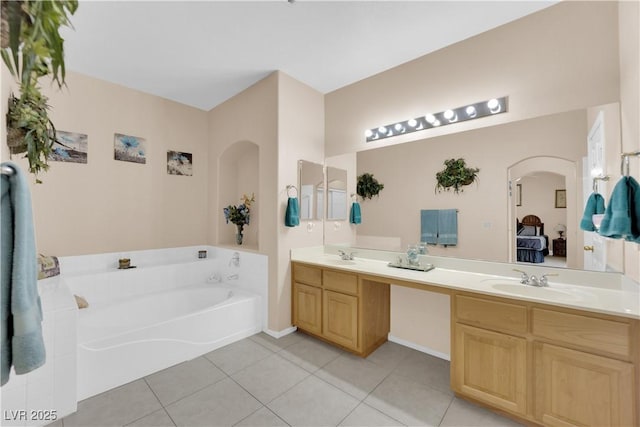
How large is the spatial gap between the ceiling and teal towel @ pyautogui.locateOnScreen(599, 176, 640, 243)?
1.52m

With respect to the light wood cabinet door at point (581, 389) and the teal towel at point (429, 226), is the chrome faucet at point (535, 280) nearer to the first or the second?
the light wood cabinet door at point (581, 389)

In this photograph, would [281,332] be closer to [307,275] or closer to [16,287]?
[307,275]

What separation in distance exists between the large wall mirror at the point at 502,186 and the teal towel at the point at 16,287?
2558mm

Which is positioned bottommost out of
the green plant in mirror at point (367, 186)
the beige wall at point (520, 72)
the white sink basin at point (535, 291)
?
the white sink basin at point (535, 291)

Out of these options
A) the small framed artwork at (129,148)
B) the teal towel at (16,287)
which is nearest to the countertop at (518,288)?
the teal towel at (16,287)

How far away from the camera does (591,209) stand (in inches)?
66.7

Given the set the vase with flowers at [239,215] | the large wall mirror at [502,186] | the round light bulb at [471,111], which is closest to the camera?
the large wall mirror at [502,186]

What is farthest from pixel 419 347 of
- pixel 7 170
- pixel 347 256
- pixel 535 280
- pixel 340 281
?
pixel 7 170

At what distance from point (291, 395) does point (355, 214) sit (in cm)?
186

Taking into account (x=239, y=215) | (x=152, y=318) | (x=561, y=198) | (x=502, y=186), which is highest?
(x=502, y=186)

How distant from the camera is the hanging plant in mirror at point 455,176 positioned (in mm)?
2295

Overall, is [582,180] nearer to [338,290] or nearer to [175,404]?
[338,290]

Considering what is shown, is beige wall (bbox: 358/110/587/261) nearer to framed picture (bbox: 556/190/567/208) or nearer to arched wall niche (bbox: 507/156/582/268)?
arched wall niche (bbox: 507/156/582/268)

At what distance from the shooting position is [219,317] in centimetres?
270
